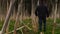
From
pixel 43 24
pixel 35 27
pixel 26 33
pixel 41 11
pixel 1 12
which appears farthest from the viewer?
pixel 1 12

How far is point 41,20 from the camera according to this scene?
6227 millimetres

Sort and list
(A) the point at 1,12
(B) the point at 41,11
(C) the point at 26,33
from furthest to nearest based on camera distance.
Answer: (A) the point at 1,12 < (C) the point at 26,33 < (B) the point at 41,11

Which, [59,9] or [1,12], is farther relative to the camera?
[59,9]

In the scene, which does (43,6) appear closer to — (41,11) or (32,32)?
(41,11)

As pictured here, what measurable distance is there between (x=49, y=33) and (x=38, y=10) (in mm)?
1610

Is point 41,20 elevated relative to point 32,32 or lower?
elevated

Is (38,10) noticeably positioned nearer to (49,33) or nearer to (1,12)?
(49,33)

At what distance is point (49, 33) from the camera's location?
7453 mm

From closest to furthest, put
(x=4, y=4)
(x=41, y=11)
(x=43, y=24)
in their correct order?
(x=41, y=11), (x=43, y=24), (x=4, y=4)

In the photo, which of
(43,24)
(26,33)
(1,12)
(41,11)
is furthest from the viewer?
(1,12)

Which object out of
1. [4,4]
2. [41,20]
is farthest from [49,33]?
[4,4]

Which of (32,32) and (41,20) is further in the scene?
(32,32)

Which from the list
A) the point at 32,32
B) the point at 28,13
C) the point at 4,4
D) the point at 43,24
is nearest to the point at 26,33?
the point at 32,32

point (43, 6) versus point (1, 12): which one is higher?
point (43, 6)
